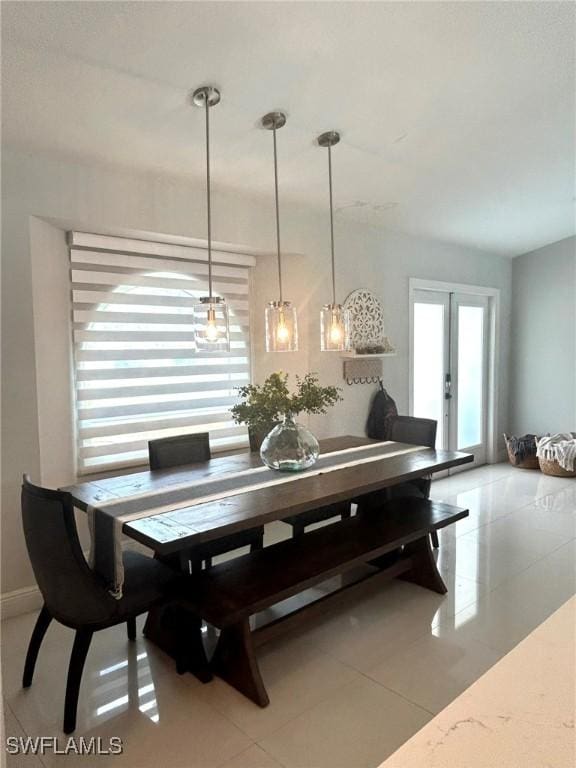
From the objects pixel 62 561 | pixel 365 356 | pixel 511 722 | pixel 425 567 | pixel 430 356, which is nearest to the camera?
pixel 511 722

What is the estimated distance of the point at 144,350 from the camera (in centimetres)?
369

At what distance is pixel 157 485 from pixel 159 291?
169cm

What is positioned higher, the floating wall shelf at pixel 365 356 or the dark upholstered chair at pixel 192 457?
the floating wall shelf at pixel 365 356

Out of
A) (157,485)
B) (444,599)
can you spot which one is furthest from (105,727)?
(444,599)

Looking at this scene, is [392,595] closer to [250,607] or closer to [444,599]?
[444,599]

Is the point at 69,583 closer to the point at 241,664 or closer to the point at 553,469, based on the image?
the point at 241,664

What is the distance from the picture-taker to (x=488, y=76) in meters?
2.71

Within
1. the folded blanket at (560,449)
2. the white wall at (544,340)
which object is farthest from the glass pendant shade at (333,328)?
the white wall at (544,340)

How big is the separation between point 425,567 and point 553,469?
339 cm

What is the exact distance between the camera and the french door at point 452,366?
17.8ft

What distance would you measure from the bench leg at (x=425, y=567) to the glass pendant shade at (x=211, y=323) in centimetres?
166

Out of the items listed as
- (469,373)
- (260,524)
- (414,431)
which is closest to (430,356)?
(469,373)

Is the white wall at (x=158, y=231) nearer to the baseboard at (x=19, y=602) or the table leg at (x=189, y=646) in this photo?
the baseboard at (x=19, y=602)

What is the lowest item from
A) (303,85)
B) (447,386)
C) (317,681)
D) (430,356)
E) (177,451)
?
(317,681)
